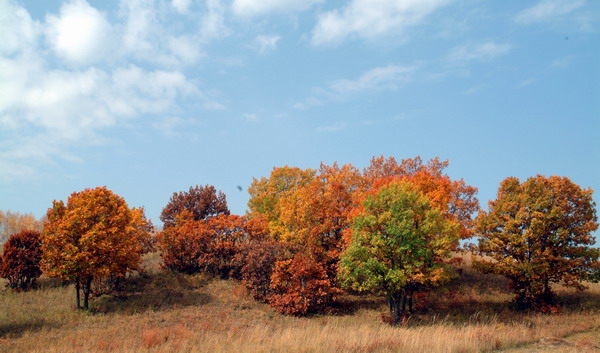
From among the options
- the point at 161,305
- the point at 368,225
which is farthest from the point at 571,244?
the point at 161,305

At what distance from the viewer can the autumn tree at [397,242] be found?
32.5 m

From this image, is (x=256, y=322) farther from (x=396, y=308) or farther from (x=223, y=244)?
(x=223, y=244)

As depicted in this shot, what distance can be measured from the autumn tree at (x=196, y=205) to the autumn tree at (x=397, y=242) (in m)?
29.2

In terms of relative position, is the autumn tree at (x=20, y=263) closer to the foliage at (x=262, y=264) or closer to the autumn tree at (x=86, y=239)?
the autumn tree at (x=86, y=239)

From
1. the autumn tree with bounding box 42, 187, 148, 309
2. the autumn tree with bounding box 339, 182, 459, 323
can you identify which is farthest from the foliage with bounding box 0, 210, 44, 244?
the autumn tree with bounding box 339, 182, 459, 323

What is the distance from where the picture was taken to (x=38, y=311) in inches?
1411

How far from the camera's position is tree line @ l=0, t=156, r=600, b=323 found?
3350 cm

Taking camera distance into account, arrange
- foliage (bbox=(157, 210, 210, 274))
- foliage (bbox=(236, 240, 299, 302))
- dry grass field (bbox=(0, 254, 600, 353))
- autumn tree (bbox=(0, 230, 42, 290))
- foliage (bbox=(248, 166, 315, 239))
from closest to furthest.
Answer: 1. dry grass field (bbox=(0, 254, 600, 353))
2. foliage (bbox=(236, 240, 299, 302))
3. autumn tree (bbox=(0, 230, 42, 290))
4. foliage (bbox=(157, 210, 210, 274))
5. foliage (bbox=(248, 166, 315, 239))

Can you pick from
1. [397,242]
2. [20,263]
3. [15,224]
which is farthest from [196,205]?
[15,224]

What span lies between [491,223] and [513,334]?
18.6 meters

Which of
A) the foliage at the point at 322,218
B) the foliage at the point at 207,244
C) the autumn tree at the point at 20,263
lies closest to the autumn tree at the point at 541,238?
the foliage at the point at 322,218

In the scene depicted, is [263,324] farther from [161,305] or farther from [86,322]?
[86,322]

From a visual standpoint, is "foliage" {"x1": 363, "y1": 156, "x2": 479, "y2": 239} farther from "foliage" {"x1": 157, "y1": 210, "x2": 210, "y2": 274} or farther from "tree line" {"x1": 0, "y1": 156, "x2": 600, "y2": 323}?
"foliage" {"x1": 157, "y1": 210, "x2": 210, "y2": 274}

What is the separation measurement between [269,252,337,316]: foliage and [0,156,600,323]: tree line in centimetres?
11
